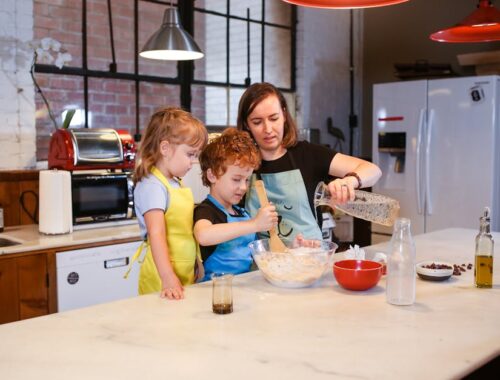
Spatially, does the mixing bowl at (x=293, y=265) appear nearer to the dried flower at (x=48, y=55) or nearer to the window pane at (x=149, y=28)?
the dried flower at (x=48, y=55)

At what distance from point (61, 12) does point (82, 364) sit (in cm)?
287

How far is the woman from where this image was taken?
6.67 feet

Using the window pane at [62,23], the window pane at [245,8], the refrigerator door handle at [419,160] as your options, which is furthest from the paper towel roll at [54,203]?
the refrigerator door handle at [419,160]

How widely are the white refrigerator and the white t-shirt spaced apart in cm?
300

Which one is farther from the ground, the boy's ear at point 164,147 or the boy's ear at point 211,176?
the boy's ear at point 164,147

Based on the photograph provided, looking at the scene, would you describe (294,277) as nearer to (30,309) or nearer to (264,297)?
(264,297)

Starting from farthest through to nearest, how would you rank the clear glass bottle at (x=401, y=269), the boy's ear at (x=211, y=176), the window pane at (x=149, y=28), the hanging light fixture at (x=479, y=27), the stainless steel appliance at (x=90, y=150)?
the window pane at (x=149, y=28)
the stainless steel appliance at (x=90, y=150)
the hanging light fixture at (x=479, y=27)
the boy's ear at (x=211, y=176)
the clear glass bottle at (x=401, y=269)

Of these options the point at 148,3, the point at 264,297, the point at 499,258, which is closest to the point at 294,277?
the point at 264,297

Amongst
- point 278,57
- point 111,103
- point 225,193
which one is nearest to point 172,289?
point 225,193

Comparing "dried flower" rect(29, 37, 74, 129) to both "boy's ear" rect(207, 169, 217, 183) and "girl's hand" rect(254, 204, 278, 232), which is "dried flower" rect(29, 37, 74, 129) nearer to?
"boy's ear" rect(207, 169, 217, 183)

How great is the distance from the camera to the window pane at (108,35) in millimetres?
3619

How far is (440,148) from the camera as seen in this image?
14.1ft

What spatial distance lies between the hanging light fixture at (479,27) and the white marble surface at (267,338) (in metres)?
1.15

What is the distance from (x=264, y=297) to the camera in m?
1.54
